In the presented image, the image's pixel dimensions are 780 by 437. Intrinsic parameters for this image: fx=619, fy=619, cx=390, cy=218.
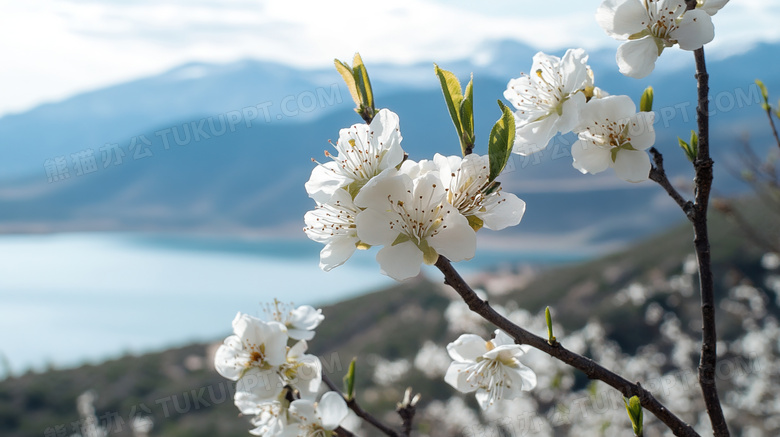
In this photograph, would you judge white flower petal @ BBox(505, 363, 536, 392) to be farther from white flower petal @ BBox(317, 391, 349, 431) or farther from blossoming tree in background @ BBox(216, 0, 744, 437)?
white flower petal @ BBox(317, 391, 349, 431)

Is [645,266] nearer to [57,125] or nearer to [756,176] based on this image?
[756,176]

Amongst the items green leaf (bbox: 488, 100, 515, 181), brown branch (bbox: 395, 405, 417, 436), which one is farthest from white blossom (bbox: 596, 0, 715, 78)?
brown branch (bbox: 395, 405, 417, 436)

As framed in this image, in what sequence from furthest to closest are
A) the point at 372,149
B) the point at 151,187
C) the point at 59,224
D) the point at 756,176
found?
the point at 151,187 < the point at 59,224 < the point at 756,176 < the point at 372,149

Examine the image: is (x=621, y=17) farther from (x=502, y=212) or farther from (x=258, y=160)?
(x=258, y=160)

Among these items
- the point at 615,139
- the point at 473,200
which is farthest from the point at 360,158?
the point at 615,139

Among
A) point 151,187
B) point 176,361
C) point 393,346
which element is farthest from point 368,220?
point 151,187

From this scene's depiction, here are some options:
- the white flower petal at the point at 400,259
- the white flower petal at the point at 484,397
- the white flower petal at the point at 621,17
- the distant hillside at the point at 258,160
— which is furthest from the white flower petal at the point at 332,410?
the distant hillside at the point at 258,160

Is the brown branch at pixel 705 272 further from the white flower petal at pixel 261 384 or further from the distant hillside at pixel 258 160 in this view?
the distant hillside at pixel 258 160
